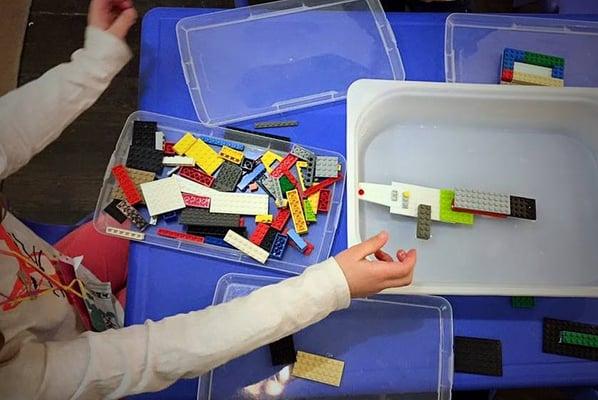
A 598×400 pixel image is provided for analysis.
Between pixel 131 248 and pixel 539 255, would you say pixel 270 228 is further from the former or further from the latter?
pixel 539 255

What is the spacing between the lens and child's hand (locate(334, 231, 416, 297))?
0.81 metres

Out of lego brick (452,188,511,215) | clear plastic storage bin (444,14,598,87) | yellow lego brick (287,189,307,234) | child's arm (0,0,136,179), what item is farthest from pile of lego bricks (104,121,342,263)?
clear plastic storage bin (444,14,598,87)

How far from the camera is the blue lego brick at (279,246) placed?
91 cm

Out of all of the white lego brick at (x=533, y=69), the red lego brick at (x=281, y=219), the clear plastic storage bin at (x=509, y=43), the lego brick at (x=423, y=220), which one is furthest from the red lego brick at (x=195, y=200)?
the white lego brick at (x=533, y=69)

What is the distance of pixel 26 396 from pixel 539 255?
80cm

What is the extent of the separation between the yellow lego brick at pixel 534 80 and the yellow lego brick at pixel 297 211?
440 mm

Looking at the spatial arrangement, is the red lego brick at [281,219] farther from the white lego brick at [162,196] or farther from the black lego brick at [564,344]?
the black lego brick at [564,344]

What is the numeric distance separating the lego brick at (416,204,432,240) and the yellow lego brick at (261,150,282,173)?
250 millimetres

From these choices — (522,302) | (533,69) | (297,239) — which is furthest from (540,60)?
(297,239)

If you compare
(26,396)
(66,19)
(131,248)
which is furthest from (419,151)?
(66,19)

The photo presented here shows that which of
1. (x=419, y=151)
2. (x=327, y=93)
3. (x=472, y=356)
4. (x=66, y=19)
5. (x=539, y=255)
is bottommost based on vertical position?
(x=472, y=356)

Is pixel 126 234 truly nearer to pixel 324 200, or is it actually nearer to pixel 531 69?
pixel 324 200

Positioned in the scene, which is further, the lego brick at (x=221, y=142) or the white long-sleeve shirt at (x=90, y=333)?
the lego brick at (x=221, y=142)

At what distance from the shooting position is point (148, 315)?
876 millimetres
